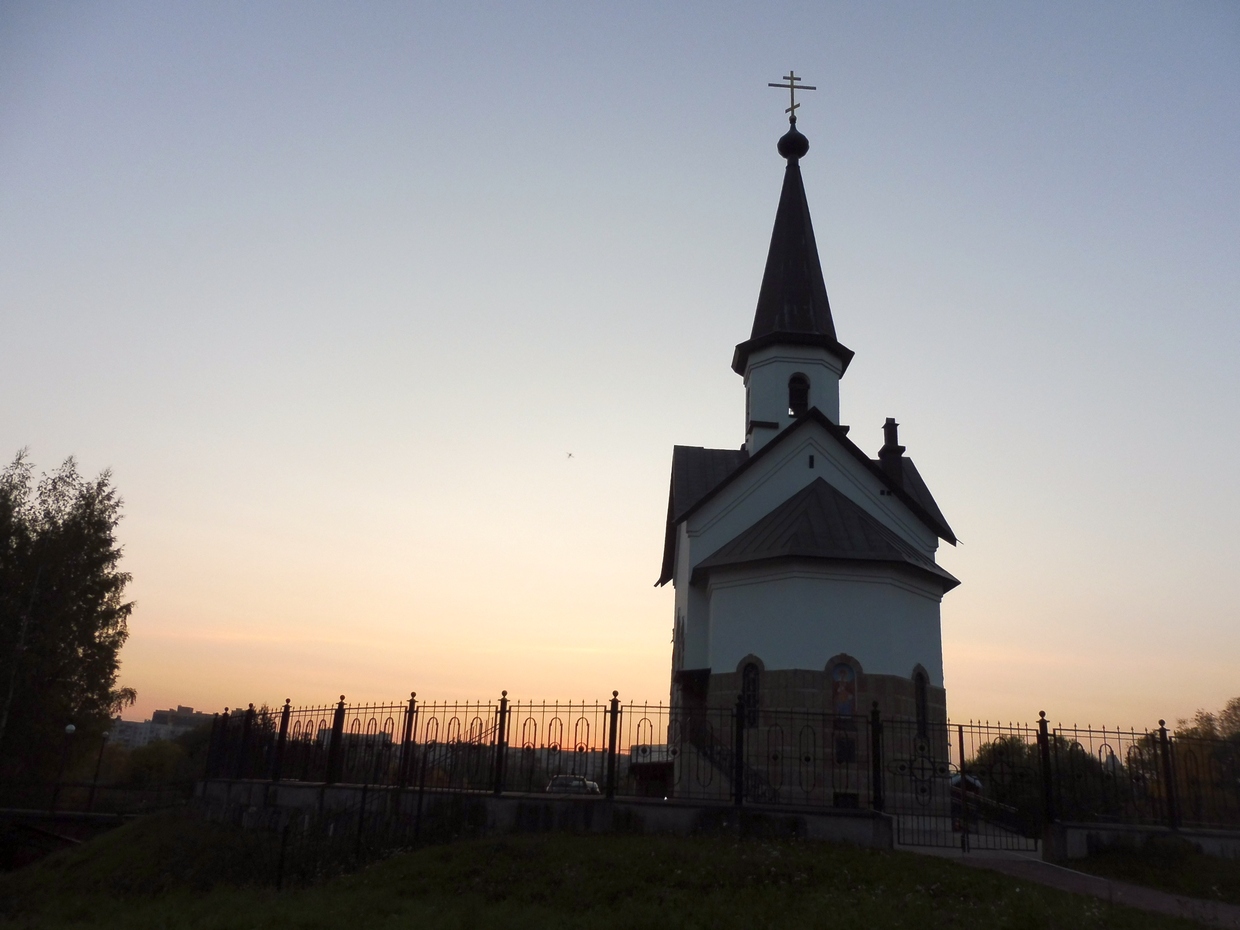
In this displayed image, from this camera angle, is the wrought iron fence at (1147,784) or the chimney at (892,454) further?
the chimney at (892,454)

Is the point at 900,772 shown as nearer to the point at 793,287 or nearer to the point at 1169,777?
the point at 1169,777

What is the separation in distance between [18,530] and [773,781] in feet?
81.4

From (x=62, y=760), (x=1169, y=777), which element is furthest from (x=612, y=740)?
(x=62, y=760)

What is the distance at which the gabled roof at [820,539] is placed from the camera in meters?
18.4

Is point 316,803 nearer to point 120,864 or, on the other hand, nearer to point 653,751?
point 120,864

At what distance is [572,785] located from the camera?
672 inches

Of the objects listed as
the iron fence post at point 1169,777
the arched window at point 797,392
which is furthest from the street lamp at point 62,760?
the iron fence post at point 1169,777

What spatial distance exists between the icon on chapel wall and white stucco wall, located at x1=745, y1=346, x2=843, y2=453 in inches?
312

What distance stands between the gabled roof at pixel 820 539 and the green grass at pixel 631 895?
7.82 metres

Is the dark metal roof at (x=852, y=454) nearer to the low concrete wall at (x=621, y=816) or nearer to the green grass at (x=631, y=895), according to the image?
the low concrete wall at (x=621, y=816)

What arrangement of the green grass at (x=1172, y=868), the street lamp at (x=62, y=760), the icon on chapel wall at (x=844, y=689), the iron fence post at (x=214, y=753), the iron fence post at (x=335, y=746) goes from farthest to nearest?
the street lamp at (x=62, y=760) < the iron fence post at (x=214, y=753) < the icon on chapel wall at (x=844, y=689) < the iron fence post at (x=335, y=746) < the green grass at (x=1172, y=868)

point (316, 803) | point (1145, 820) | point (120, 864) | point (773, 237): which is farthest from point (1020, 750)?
point (773, 237)

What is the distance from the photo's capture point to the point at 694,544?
22.2 metres

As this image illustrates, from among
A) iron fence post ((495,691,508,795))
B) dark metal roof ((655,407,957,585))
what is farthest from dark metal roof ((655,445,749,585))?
iron fence post ((495,691,508,795))
